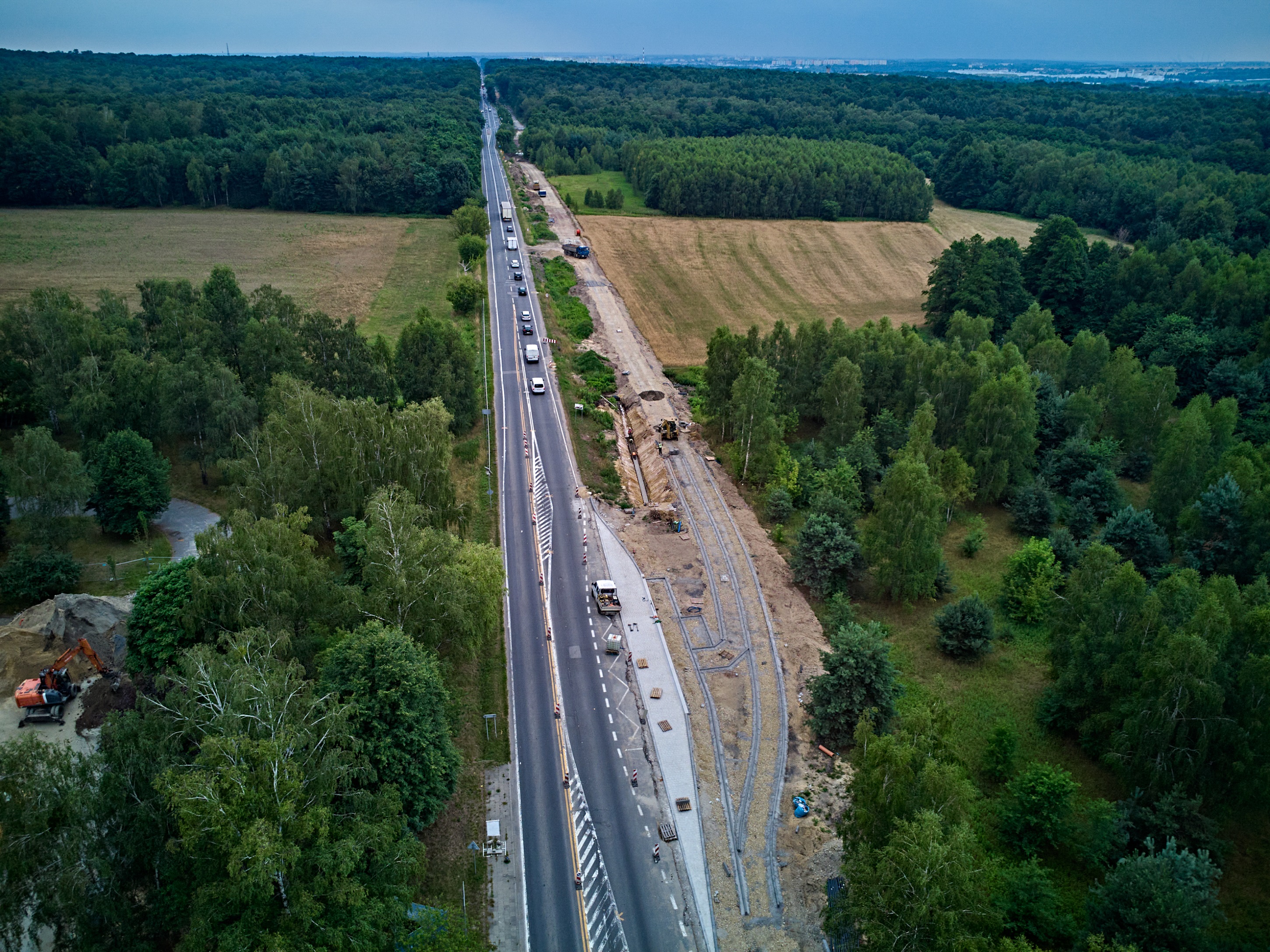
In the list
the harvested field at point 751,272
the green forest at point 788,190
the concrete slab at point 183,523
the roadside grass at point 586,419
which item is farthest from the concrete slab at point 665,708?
the green forest at point 788,190

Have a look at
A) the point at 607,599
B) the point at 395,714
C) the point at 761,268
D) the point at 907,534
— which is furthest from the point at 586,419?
the point at 761,268

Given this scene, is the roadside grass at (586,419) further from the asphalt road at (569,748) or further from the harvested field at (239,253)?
the harvested field at (239,253)

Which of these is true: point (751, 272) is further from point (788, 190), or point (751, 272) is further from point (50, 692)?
point (50, 692)

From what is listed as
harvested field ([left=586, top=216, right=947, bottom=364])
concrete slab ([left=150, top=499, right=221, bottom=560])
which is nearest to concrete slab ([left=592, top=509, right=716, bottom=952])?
concrete slab ([left=150, top=499, right=221, bottom=560])

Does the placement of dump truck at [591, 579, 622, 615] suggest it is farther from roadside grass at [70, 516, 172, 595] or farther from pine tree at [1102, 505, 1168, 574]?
pine tree at [1102, 505, 1168, 574]

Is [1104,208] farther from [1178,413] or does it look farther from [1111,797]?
[1111,797]

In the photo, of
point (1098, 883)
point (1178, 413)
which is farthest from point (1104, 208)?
point (1098, 883)
